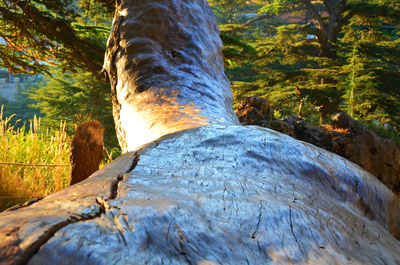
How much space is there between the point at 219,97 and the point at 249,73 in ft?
51.7

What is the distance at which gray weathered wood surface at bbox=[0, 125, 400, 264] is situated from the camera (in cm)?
47

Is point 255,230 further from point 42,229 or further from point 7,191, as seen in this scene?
point 7,191

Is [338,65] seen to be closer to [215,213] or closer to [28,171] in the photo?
[28,171]

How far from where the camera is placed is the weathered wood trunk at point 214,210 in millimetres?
470

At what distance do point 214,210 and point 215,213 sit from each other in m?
0.01

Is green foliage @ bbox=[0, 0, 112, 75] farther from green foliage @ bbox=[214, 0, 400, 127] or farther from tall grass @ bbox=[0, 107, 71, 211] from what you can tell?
green foliage @ bbox=[214, 0, 400, 127]

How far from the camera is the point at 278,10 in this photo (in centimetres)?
1000

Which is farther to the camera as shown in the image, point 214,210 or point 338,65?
point 338,65

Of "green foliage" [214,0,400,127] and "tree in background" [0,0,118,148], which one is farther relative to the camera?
"green foliage" [214,0,400,127]

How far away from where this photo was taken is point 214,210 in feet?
2.12

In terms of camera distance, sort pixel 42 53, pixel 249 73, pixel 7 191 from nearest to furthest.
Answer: pixel 7 191 < pixel 42 53 < pixel 249 73

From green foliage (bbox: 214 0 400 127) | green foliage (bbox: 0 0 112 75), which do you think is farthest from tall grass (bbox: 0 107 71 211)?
green foliage (bbox: 214 0 400 127)

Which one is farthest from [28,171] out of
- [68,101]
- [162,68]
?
[68,101]

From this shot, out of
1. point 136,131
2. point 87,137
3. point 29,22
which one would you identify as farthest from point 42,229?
point 29,22
